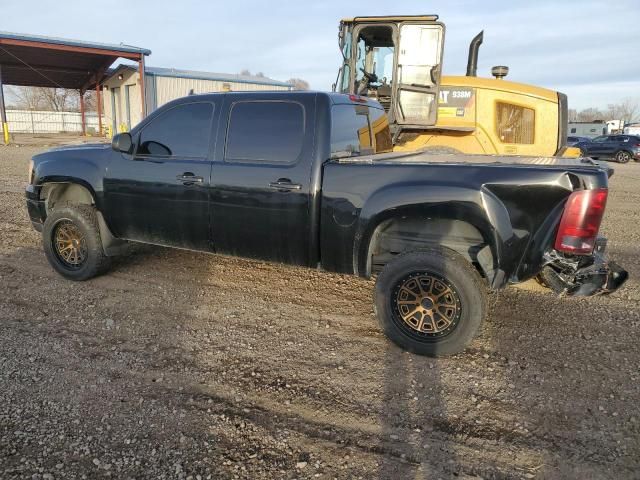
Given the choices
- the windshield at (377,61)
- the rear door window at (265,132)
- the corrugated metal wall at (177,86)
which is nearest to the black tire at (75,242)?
the rear door window at (265,132)

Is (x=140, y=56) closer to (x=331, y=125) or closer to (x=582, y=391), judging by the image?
(x=331, y=125)

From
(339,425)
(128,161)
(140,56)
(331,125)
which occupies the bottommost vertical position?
(339,425)

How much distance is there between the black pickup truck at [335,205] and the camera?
330cm

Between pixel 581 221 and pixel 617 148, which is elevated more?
pixel 617 148

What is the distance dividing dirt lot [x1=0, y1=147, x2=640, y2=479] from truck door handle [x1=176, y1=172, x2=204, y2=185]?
1.17 m

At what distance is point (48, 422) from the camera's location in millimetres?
2762

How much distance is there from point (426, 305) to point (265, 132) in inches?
79.2

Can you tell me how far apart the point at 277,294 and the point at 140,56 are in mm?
26857

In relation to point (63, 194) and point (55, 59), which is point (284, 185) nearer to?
point (63, 194)

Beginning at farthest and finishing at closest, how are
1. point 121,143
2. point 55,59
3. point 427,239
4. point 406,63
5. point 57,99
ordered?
point 57,99 < point 55,59 < point 406,63 < point 121,143 < point 427,239

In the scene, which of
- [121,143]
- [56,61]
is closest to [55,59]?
[56,61]

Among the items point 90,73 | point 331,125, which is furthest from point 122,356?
point 90,73

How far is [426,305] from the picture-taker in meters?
3.63

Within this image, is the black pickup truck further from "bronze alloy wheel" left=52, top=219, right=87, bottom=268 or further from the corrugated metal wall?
the corrugated metal wall
